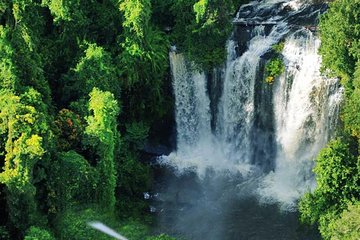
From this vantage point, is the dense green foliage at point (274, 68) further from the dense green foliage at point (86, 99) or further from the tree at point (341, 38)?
the tree at point (341, 38)

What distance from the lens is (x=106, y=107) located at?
2253 cm

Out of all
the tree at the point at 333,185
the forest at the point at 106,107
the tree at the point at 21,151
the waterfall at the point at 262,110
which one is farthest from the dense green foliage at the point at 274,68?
the tree at the point at 21,151

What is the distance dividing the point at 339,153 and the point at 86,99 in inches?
397

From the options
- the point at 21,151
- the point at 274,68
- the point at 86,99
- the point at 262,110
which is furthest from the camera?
the point at 262,110

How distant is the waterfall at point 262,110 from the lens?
25.9m

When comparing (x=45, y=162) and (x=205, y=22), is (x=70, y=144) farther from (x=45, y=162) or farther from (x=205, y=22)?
(x=205, y=22)

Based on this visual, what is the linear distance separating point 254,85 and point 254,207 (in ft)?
18.8

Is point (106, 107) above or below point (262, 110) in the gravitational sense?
above

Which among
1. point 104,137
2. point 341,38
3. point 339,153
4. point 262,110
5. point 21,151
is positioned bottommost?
point 339,153

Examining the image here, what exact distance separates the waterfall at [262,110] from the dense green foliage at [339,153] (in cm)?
229

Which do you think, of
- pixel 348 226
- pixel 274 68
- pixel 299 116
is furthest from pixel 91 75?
pixel 348 226

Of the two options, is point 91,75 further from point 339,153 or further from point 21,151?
point 339,153

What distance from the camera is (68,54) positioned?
26.2m

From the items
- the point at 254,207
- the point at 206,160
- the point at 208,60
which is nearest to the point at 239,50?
the point at 208,60
